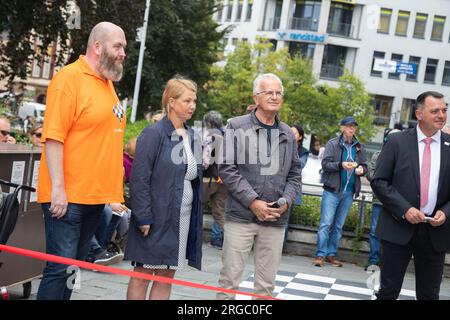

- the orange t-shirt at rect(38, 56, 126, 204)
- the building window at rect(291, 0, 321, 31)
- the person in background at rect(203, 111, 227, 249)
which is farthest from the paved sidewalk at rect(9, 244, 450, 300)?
the building window at rect(291, 0, 321, 31)

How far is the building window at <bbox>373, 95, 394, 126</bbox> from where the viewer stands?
62938 mm

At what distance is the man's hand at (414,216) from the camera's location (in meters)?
5.44

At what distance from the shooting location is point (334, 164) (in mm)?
9547

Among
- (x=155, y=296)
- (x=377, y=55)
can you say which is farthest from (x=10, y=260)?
(x=377, y=55)

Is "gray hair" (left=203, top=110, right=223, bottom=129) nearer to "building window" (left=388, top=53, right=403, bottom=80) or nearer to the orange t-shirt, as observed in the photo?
the orange t-shirt

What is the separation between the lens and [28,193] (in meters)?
6.05

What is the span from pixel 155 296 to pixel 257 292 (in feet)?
2.99

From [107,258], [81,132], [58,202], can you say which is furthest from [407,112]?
[58,202]

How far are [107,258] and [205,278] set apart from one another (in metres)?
1.15

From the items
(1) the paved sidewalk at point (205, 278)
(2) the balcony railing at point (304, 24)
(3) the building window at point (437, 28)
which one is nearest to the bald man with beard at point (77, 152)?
(1) the paved sidewalk at point (205, 278)

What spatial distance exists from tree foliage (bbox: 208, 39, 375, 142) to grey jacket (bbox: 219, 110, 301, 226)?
42924 mm

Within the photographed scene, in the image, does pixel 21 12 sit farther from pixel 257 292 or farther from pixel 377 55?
pixel 377 55

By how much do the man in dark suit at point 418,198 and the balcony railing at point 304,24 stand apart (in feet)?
195

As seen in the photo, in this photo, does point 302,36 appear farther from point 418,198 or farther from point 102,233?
point 418,198
